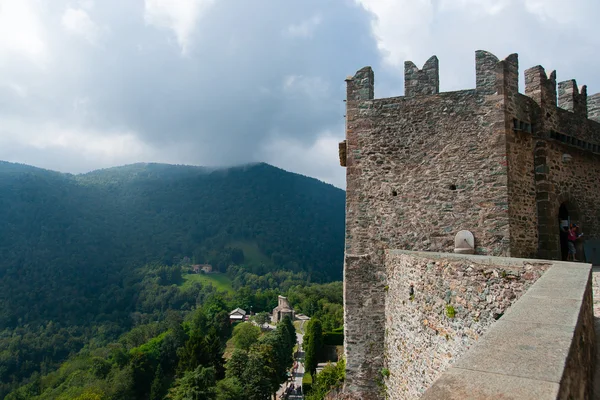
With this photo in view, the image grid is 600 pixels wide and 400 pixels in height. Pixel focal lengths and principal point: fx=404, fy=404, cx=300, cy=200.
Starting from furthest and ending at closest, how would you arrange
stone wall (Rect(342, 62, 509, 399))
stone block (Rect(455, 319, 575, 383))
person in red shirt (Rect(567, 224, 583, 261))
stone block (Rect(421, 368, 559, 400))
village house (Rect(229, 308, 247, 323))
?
1. village house (Rect(229, 308, 247, 323))
2. person in red shirt (Rect(567, 224, 583, 261))
3. stone wall (Rect(342, 62, 509, 399))
4. stone block (Rect(455, 319, 575, 383))
5. stone block (Rect(421, 368, 559, 400))

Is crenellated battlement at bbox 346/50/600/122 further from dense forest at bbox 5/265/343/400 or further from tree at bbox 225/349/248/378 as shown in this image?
tree at bbox 225/349/248/378

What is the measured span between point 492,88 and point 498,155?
5.04ft

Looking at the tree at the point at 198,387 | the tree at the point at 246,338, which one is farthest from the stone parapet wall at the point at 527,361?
the tree at the point at 246,338

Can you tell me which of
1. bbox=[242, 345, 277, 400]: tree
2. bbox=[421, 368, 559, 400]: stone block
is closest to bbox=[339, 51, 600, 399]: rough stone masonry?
bbox=[421, 368, 559, 400]: stone block

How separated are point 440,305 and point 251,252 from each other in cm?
18292

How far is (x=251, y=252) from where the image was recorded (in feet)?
610

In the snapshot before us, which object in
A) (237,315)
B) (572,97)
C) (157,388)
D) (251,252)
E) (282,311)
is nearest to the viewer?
(572,97)

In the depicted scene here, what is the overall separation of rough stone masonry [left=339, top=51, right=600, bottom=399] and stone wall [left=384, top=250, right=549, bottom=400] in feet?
2.75

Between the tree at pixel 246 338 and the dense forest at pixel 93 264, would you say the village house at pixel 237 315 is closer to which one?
the dense forest at pixel 93 264

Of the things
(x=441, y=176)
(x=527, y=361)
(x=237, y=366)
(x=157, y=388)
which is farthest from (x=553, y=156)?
(x=157, y=388)

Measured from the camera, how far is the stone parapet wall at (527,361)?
5.90 ft

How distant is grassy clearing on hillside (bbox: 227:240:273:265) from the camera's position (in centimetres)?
17800

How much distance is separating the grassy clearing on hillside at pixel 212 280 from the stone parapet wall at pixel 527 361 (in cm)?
13821

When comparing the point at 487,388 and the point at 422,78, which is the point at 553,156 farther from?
the point at 487,388
